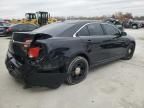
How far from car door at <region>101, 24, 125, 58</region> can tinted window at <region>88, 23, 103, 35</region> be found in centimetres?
22

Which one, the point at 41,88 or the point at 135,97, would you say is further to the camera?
the point at 41,88

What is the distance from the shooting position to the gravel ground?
3.10 metres

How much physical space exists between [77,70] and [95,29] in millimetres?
1288

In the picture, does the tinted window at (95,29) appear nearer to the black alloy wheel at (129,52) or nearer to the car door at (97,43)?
the car door at (97,43)

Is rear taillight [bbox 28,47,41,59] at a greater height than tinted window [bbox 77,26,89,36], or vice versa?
tinted window [bbox 77,26,89,36]

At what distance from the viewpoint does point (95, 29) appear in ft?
14.8

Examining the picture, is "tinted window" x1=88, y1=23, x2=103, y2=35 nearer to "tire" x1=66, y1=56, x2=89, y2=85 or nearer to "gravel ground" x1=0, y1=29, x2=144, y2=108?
"tire" x1=66, y1=56, x2=89, y2=85

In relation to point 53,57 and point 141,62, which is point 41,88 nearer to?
point 53,57

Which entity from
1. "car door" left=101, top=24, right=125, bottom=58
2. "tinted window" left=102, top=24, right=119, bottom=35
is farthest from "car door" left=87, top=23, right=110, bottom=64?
"tinted window" left=102, top=24, right=119, bottom=35

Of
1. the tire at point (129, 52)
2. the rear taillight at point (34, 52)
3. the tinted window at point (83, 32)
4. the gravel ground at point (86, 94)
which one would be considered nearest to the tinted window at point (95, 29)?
the tinted window at point (83, 32)

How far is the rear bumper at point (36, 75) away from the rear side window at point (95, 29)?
1.47 m

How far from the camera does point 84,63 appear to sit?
13.5ft

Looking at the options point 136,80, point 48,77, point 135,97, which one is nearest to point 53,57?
point 48,77

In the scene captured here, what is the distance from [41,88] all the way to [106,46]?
2.19 m
